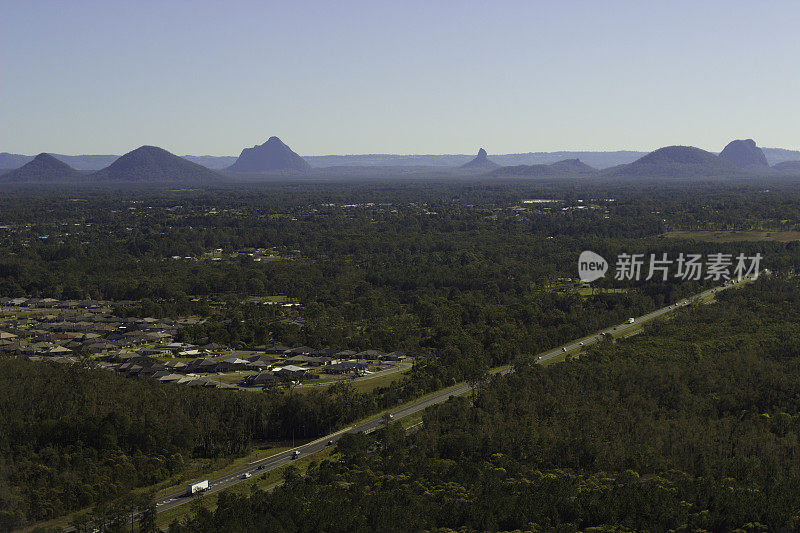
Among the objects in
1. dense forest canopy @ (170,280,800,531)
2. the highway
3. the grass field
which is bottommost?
the highway

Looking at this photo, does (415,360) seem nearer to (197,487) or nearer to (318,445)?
(318,445)

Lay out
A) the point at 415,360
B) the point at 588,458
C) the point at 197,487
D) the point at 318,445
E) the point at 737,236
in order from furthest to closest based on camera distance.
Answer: the point at 737,236
the point at 415,360
the point at 318,445
the point at 588,458
the point at 197,487

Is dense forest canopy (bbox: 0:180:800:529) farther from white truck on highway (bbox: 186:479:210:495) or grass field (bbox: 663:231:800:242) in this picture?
grass field (bbox: 663:231:800:242)

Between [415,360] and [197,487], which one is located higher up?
[415,360]

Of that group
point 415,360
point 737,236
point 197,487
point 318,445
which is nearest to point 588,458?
point 318,445

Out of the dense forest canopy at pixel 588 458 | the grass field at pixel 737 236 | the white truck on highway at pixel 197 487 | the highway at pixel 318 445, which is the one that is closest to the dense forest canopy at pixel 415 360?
the dense forest canopy at pixel 588 458

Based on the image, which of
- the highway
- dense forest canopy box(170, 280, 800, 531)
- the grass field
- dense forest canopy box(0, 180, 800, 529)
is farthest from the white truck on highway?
the grass field

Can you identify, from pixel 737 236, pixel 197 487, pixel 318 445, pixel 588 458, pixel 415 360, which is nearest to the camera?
pixel 197 487
